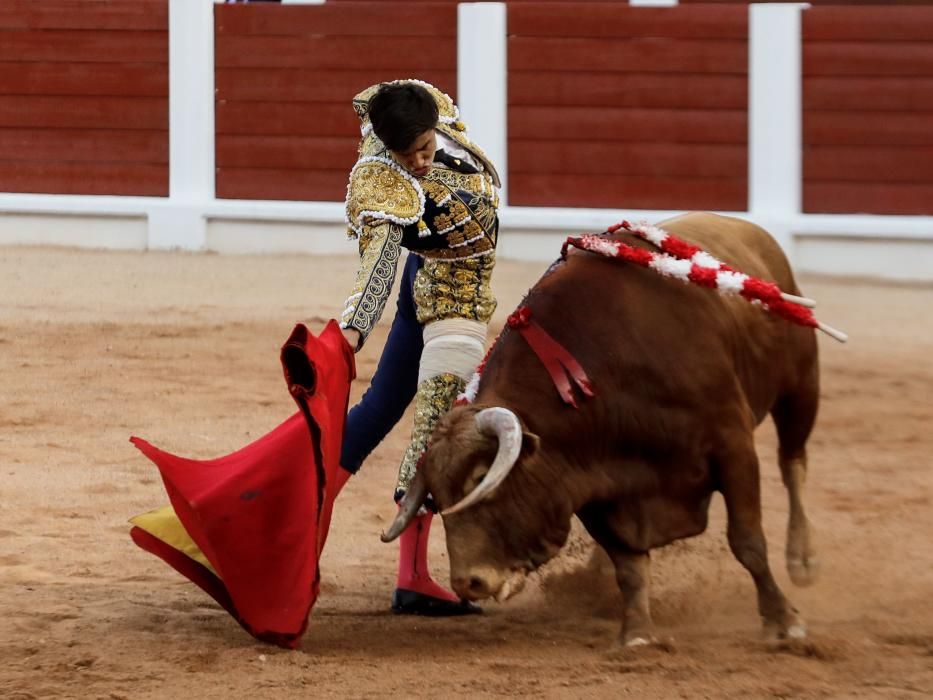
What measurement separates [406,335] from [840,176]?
5820 mm

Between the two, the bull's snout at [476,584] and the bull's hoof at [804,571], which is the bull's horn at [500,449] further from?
the bull's hoof at [804,571]

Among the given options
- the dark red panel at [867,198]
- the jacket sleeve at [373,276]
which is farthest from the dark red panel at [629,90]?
the jacket sleeve at [373,276]

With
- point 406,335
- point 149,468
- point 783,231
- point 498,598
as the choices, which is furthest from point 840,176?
point 498,598

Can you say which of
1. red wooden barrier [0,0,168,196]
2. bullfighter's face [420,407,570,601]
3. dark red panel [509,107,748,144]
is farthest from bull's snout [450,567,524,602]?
red wooden barrier [0,0,168,196]

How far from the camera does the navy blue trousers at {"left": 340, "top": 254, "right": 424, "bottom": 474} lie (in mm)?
3682

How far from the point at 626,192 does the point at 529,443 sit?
19.9 ft

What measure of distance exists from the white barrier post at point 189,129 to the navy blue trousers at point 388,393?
18.6 ft

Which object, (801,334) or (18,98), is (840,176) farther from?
(801,334)

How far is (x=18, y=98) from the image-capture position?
9.40 metres

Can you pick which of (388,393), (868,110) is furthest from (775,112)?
(388,393)

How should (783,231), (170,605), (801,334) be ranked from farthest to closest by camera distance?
1. (783,231)
2. (801,334)
3. (170,605)

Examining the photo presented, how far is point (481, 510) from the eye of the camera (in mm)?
3109

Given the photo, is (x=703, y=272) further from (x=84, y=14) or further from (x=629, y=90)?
(x=84, y=14)

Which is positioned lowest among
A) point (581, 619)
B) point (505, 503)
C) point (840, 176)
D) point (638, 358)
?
point (581, 619)
